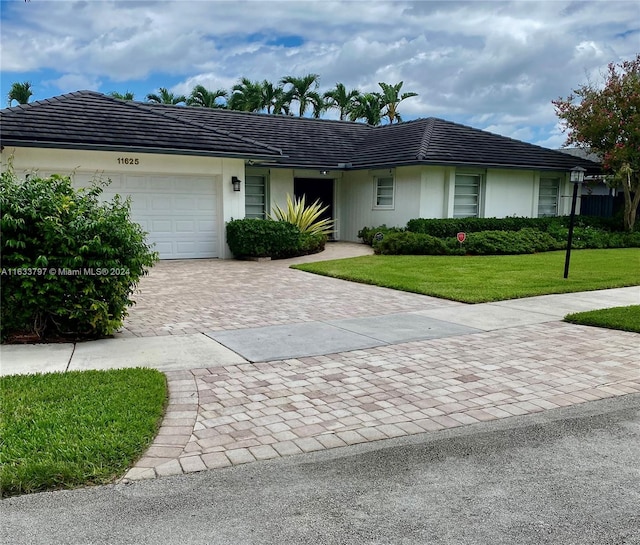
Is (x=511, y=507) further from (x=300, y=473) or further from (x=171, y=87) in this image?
(x=171, y=87)

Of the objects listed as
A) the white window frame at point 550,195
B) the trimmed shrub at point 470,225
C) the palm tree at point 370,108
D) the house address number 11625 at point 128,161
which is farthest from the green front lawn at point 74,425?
Result: the palm tree at point 370,108

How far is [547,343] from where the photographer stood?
7109 mm

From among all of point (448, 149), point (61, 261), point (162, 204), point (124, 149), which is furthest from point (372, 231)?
point (61, 261)

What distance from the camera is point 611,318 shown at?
827 cm

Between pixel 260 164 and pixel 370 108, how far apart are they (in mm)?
22932

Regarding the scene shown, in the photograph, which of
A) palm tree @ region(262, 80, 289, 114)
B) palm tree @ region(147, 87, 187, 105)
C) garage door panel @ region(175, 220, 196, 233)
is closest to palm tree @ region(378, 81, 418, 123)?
palm tree @ region(262, 80, 289, 114)

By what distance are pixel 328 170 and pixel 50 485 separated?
18040mm

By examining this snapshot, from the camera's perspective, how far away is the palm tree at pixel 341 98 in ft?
131

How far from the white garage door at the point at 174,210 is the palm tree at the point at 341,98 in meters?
25.6

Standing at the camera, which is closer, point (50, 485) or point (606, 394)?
point (50, 485)

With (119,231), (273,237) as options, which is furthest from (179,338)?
(273,237)

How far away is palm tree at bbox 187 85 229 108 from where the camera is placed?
38.6m

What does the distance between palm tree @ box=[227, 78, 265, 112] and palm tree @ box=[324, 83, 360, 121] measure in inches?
194

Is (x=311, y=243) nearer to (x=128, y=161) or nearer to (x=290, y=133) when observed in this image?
(x=128, y=161)
